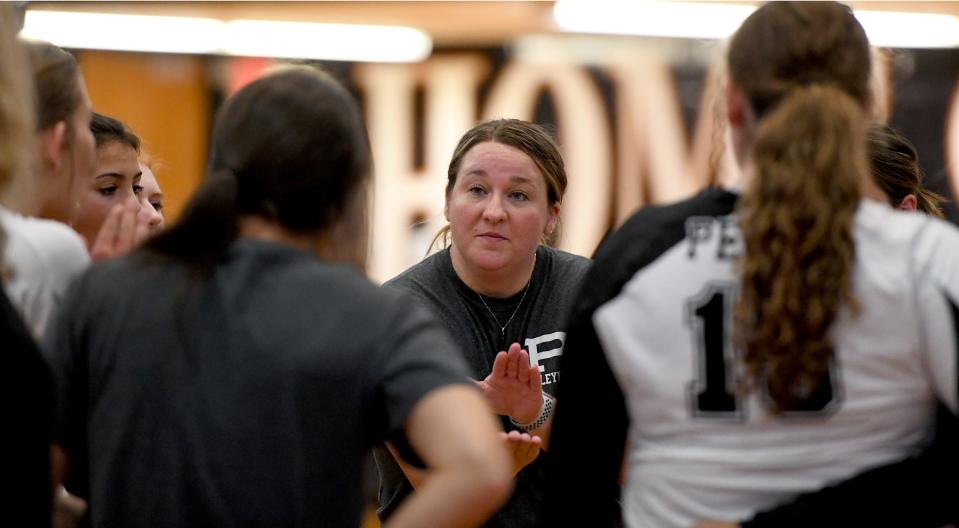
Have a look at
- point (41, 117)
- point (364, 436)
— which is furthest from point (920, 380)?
point (41, 117)

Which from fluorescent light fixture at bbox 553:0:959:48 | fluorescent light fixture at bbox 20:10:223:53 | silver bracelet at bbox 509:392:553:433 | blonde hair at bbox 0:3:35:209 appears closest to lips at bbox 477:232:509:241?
silver bracelet at bbox 509:392:553:433

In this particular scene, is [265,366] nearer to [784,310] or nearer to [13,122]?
[13,122]

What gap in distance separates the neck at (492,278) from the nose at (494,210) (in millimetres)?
118

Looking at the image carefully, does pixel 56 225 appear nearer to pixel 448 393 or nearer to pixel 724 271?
pixel 448 393

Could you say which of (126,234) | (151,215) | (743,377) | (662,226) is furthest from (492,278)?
(743,377)

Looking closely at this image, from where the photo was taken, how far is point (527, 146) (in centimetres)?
294

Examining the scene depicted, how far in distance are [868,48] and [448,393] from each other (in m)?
0.74

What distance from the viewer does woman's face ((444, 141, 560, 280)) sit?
9.21ft

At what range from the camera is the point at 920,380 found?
1.50 meters

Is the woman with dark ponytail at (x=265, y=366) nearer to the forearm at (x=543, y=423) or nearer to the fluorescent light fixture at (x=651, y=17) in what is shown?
the forearm at (x=543, y=423)

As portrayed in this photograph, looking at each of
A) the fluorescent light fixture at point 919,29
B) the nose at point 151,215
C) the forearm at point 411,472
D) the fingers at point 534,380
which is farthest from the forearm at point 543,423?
the fluorescent light fixture at point 919,29

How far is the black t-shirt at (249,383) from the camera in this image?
1430 mm

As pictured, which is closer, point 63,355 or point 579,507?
point 63,355

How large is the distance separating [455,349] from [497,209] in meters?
1.34
